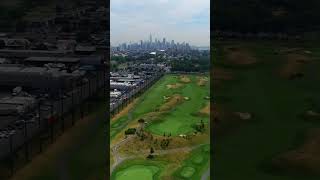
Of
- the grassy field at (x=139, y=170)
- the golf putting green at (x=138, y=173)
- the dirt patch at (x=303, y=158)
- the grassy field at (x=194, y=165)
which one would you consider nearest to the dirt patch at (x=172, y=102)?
the grassy field at (x=194, y=165)

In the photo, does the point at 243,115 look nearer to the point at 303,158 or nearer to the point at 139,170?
the point at 303,158

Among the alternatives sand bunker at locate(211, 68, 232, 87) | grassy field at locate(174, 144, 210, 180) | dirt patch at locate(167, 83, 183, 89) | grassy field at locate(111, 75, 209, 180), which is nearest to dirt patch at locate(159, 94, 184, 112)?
grassy field at locate(111, 75, 209, 180)

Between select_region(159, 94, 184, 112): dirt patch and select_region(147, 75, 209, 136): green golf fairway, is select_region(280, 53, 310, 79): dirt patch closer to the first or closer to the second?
select_region(147, 75, 209, 136): green golf fairway

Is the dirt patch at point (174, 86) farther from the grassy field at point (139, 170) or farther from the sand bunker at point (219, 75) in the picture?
the sand bunker at point (219, 75)

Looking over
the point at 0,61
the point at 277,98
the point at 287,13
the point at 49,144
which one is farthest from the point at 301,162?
the point at 0,61

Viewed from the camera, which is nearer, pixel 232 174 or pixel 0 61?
pixel 232 174

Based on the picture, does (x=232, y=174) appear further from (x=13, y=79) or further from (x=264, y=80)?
(x=13, y=79)

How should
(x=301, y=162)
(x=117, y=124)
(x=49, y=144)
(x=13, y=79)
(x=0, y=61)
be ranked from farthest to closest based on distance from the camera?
(x=117, y=124) < (x=0, y=61) < (x=13, y=79) < (x=301, y=162) < (x=49, y=144)

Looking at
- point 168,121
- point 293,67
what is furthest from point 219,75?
point 168,121
